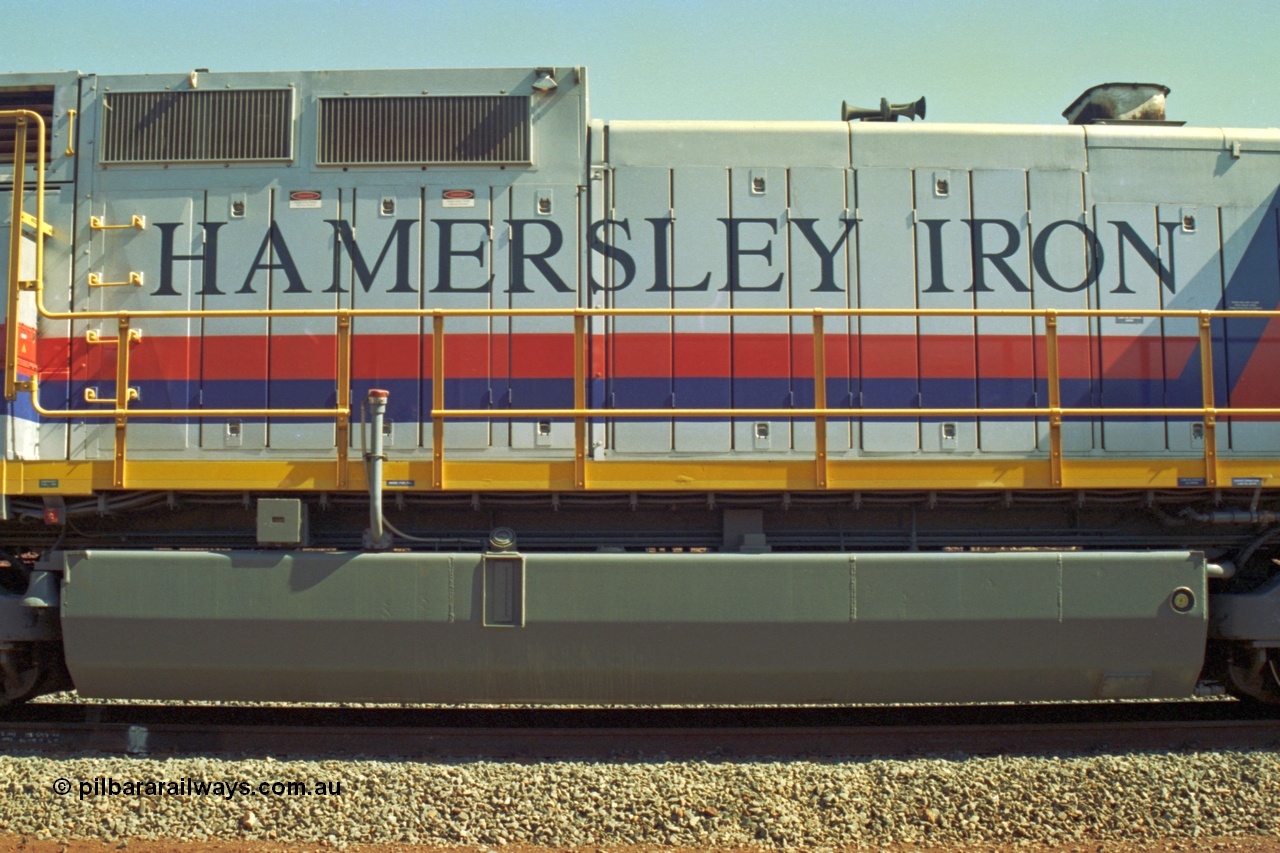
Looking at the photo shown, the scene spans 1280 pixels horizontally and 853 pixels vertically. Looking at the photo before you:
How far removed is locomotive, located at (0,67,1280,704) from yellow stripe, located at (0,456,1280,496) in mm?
20

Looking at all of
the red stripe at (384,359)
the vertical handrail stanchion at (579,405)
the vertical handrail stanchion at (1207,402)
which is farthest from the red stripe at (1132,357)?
the red stripe at (384,359)

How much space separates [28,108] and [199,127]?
1.10 meters

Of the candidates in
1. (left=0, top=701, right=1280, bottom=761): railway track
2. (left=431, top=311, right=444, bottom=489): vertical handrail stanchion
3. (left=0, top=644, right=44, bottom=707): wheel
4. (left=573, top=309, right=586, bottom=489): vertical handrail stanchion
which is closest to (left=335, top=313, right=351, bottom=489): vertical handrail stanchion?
(left=431, top=311, right=444, bottom=489): vertical handrail stanchion

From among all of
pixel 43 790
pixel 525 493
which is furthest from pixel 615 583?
pixel 43 790

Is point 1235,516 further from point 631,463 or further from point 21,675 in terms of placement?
point 21,675

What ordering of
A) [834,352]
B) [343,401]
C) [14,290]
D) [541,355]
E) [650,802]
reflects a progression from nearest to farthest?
[650,802]
[343,401]
[14,290]
[541,355]
[834,352]

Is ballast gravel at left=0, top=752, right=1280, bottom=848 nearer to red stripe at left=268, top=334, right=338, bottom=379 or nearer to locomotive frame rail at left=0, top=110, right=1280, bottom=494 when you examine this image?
locomotive frame rail at left=0, top=110, right=1280, bottom=494

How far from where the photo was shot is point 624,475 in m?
5.66

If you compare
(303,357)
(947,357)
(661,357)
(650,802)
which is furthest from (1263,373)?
(303,357)

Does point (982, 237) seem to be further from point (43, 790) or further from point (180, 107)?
point (43, 790)

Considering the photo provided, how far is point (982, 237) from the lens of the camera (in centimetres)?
657

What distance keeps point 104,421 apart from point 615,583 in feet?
11.5

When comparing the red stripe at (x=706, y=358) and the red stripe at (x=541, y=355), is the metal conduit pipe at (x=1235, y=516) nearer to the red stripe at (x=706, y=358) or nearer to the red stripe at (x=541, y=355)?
the red stripe at (x=706, y=358)

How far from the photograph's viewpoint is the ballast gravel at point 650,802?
472cm
